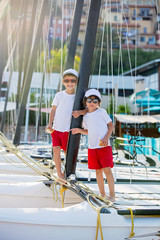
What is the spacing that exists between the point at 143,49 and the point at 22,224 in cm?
6049

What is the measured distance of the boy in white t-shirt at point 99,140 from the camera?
12.0 feet

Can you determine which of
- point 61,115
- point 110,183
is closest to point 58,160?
point 61,115

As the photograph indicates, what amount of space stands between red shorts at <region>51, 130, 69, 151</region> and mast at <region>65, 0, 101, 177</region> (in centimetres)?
21

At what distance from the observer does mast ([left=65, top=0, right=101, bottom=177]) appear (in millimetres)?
4031

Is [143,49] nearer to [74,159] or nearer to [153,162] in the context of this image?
[153,162]

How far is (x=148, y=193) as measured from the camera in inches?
161

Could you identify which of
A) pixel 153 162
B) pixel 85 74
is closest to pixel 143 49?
pixel 153 162

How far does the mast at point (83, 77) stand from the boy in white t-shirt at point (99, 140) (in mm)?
235

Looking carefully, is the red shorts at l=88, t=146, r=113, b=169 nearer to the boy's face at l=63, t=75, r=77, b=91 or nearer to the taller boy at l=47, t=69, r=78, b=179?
the taller boy at l=47, t=69, r=78, b=179

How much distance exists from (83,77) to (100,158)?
114 cm

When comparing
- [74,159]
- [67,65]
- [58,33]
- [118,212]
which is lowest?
[118,212]

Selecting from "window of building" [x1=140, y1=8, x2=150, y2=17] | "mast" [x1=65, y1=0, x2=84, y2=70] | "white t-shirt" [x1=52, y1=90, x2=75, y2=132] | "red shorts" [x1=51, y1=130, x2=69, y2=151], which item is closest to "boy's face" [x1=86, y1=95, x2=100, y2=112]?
"white t-shirt" [x1=52, y1=90, x2=75, y2=132]

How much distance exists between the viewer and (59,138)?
4285 mm

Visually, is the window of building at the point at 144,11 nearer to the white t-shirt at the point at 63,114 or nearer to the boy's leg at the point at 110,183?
the white t-shirt at the point at 63,114
